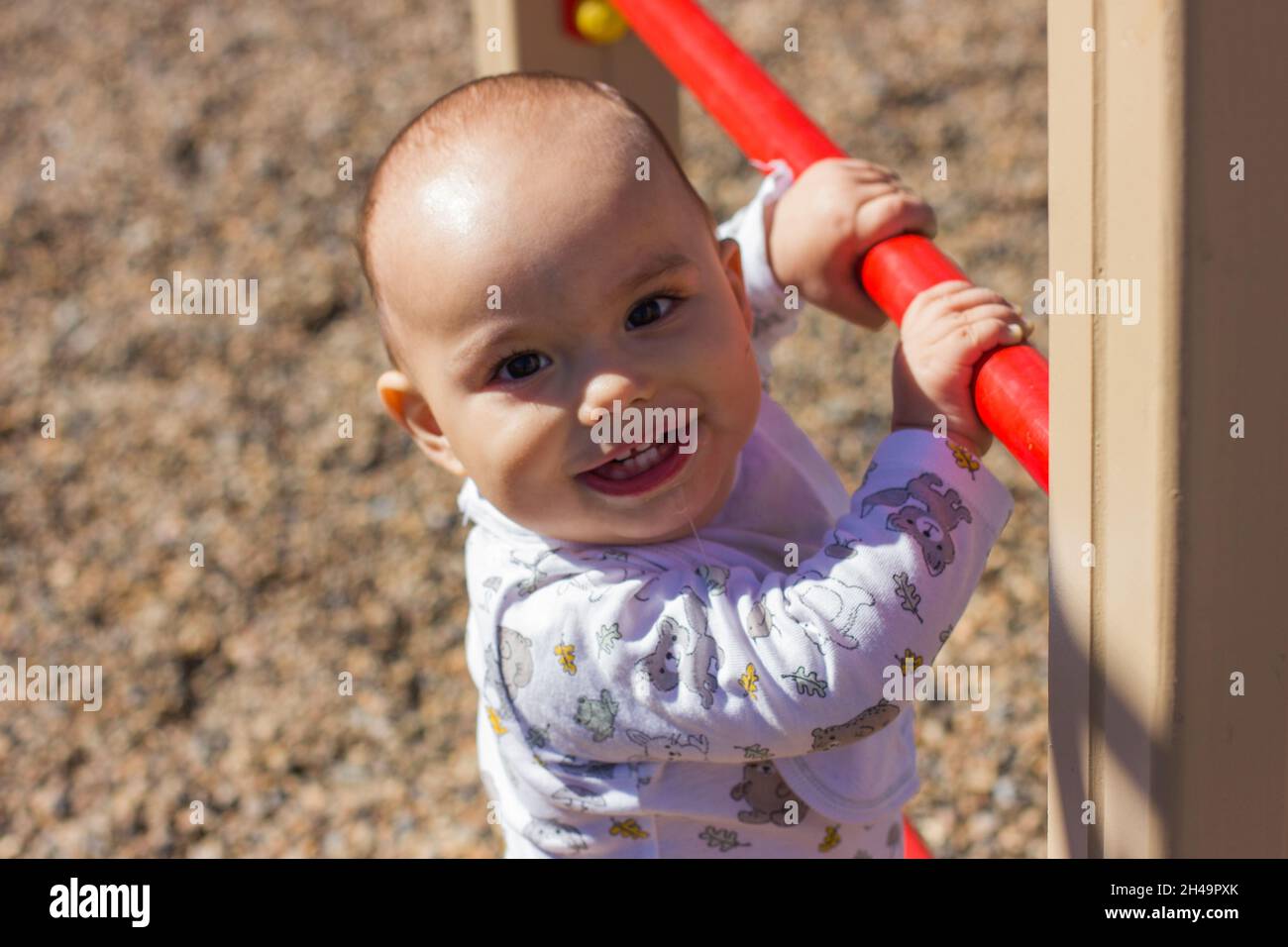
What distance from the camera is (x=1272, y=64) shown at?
24.8 inches

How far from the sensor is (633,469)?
3.12 ft

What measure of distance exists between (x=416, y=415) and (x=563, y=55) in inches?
24.5

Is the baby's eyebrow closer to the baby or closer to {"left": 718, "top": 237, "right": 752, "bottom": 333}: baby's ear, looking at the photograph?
the baby

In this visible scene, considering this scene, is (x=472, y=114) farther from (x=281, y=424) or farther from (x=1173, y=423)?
(x=281, y=424)

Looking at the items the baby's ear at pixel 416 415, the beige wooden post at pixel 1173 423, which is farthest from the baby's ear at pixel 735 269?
the beige wooden post at pixel 1173 423

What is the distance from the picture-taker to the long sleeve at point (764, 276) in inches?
49.0

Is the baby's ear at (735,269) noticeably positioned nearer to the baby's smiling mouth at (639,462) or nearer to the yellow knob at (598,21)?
the baby's smiling mouth at (639,462)

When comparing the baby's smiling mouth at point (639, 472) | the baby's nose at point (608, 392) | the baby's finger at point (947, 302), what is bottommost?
the baby's smiling mouth at point (639, 472)

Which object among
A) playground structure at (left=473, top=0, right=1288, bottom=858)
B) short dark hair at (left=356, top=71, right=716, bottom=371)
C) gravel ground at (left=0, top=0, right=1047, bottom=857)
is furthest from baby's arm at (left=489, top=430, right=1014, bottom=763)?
gravel ground at (left=0, top=0, right=1047, bottom=857)

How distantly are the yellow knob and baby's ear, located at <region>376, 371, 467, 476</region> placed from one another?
2.05 ft

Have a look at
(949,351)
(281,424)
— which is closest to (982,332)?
(949,351)
